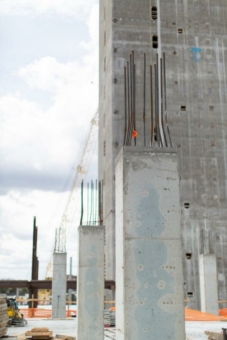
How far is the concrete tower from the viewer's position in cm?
4112

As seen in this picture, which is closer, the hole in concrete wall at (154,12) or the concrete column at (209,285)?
the concrete column at (209,285)

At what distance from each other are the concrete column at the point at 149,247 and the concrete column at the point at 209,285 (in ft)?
78.1

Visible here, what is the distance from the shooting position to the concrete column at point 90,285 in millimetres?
16578

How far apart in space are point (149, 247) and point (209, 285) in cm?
2423

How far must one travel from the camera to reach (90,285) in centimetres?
1734

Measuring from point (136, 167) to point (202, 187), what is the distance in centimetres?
3367

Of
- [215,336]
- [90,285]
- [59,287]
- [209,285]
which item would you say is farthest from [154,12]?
[215,336]

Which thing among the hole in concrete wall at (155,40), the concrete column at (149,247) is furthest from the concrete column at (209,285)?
the concrete column at (149,247)

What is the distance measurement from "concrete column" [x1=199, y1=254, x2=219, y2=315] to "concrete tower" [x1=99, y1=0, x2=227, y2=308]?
791 cm

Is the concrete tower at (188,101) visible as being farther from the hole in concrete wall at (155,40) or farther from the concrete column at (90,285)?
the concrete column at (90,285)

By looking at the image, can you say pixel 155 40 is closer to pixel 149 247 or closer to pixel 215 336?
pixel 215 336

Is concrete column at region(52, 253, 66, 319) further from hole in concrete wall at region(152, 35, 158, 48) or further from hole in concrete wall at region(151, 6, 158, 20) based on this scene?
hole in concrete wall at region(151, 6, 158, 20)

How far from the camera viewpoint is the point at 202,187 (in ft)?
138

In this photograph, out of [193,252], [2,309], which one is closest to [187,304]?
[193,252]
